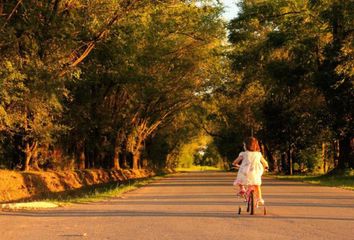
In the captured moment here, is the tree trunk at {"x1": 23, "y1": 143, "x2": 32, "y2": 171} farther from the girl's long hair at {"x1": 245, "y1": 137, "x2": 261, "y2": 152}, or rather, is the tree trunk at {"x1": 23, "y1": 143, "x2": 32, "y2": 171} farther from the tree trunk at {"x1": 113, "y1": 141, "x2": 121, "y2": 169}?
the girl's long hair at {"x1": 245, "y1": 137, "x2": 261, "y2": 152}

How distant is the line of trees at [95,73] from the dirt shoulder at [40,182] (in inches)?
64.1

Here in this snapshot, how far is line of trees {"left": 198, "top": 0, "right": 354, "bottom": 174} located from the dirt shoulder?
44.2 feet

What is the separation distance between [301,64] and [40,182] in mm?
17630

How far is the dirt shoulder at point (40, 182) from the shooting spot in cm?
2643

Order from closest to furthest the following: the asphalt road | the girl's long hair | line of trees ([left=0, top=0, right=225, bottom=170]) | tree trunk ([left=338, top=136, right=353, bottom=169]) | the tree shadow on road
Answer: the asphalt road, the tree shadow on road, the girl's long hair, line of trees ([left=0, top=0, right=225, bottom=170]), tree trunk ([left=338, top=136, right=353, bottom=169])

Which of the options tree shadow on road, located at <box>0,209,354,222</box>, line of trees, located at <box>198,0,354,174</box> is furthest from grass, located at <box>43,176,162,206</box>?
line of trees, located at <box>198,0,354,174</box>

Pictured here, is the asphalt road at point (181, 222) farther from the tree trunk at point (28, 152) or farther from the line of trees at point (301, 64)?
the tree trunk at point (28, 152)

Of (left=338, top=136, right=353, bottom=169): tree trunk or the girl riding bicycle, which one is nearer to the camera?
the girl riding bicycle

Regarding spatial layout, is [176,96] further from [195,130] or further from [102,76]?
[195,130]

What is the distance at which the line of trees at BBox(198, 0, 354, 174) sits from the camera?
3142 centimetres

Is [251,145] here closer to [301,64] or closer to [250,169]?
[250,169]

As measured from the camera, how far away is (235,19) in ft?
119

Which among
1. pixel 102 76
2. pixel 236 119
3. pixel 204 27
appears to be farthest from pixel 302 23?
pixel 236 119

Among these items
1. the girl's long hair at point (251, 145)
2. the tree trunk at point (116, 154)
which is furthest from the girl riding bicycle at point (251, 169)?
the tree trunk at point (116, 154)
